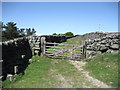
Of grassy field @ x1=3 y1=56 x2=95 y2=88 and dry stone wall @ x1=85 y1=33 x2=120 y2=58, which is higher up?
dry stone wall @ x1=85 y1=33 x2=120 y2=58

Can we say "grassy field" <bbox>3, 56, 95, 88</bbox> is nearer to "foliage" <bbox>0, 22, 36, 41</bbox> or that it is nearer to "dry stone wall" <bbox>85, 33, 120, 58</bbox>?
"dry stone wall" <bbox>85, 33, 120, 58</bbox>

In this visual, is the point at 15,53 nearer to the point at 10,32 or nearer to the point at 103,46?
the point at 103,46

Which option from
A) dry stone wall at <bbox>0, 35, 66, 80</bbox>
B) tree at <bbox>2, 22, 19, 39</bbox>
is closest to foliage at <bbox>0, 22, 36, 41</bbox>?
tree at <bbox>2, 22, 19, 39</bbox>

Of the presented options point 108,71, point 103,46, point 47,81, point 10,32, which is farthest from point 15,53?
point 10,32

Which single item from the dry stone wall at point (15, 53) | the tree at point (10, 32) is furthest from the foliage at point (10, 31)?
the dry stone wall at point (15, 53)

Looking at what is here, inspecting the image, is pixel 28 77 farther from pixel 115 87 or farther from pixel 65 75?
pixel 115 87

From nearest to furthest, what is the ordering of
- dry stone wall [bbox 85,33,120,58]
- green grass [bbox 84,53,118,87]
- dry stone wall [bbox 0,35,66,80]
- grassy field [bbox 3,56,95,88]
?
grassy field [bbox 3,56,95,88] < green grass [bbox 84,53,118,87] < dry stone wall [bbox 0,35,66,80] < dry stone wall [bbox 85,33,120,58]

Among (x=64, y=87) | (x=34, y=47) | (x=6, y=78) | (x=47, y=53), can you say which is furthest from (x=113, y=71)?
(x=34, y=47)

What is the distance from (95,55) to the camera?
14672mm

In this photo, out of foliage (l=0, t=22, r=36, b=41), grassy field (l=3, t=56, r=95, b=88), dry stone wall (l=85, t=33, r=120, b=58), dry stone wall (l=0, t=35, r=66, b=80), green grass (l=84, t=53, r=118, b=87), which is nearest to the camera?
grassy field (l=3, t=56, r=95, b=88)

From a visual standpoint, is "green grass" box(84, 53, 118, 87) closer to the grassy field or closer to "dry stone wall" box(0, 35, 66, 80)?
the grassy field

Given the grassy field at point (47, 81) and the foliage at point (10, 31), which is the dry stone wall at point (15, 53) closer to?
the grassy field at point (47, 81)

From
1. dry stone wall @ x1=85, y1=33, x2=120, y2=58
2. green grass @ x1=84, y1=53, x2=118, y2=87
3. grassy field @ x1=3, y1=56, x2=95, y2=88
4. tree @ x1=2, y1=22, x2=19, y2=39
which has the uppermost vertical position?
tree @ x1=2, y1=22, x2=19, y2=39

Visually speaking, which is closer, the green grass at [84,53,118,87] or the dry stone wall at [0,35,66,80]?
the green grass at [84,53,118,87]
